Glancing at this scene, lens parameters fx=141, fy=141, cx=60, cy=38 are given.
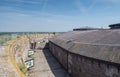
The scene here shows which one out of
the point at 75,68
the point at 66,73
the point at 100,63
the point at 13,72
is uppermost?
the point at 13,72

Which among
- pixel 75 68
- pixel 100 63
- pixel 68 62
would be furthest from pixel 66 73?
pixel 100 63

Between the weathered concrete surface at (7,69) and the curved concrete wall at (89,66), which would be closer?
the weathered concrete surface at (7,69)

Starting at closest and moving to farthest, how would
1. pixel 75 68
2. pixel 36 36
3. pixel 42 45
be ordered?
pixel 75 68, pixel 42 45, pixel 36 36

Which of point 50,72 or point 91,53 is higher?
point 91,53

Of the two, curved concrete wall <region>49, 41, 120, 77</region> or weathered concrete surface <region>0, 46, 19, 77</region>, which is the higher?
weathered concrete surface <region>0, 46, 19, 77</region>

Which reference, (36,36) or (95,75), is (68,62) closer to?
(95,75)

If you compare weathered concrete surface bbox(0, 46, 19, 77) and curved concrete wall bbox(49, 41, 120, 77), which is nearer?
weathered concrete surface bbox(0, 46, 19, 77)

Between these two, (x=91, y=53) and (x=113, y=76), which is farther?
(x=91, y=53)

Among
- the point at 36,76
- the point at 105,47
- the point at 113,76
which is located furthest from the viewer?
the point at 36,76

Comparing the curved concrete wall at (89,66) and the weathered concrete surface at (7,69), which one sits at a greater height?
the weathered concrete surface at (7,69)

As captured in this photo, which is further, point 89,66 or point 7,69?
point 89,66

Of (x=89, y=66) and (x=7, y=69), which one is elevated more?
(x=7, y=69)
